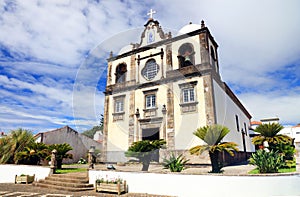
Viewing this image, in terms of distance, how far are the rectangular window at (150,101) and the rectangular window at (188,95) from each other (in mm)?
2325

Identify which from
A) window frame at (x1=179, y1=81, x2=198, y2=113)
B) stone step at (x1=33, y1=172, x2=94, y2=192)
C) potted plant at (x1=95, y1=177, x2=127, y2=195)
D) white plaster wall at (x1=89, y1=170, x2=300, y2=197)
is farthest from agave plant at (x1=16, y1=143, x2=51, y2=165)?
window frame at (x1=179, y1=81, x2=198, y2=113)

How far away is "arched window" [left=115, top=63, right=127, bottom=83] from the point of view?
53.8ft

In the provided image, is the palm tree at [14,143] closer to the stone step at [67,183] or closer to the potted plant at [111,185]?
the stone step at [67,183]

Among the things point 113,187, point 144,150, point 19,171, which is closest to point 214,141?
point 144,150

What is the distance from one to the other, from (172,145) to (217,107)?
383 cm

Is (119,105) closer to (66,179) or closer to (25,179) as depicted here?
(66,179)

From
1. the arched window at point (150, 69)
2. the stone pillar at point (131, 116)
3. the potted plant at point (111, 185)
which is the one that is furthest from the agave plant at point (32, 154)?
the arched window at point (150, 69)

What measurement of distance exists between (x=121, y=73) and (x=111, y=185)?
35.6ft

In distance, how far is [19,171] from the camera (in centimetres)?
1104

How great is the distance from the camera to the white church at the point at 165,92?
12.7m

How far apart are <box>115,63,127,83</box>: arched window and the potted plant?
959 centimetres

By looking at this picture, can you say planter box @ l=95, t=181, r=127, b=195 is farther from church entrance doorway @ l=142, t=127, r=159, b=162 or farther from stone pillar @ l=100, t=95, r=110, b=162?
stone pillar @ l=100, t=95, r=110, b=162

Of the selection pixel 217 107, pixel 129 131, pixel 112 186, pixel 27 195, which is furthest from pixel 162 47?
pixel 27 195

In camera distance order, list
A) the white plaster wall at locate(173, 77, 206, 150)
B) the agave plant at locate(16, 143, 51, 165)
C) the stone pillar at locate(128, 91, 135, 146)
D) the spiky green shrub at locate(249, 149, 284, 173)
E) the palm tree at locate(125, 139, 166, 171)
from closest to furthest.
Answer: the spiky green shrub at locate(249, 149, 284, 173)
the palm tree at locate(125, 139, 166, 171)
the agave plant at locate(16, 143, 51, 165)
the white plaster wall at locate(173, 77, 206, 150)
the stone pillar at locate(128, 91, 135, 146)
